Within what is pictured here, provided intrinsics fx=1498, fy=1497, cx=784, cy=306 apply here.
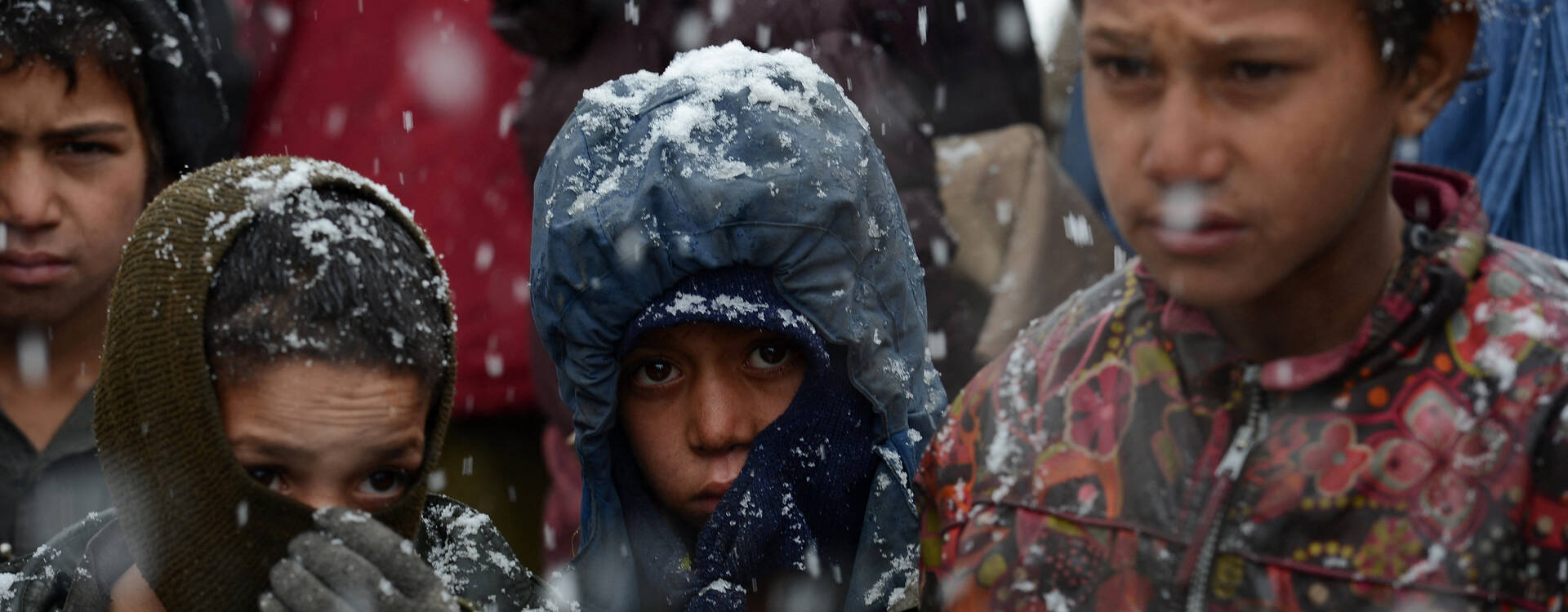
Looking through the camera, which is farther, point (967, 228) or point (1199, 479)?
point (967, 228)

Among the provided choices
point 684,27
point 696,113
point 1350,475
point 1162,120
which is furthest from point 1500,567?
point 684,27

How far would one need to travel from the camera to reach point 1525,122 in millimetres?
3498

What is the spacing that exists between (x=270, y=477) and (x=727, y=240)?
994 millimetres

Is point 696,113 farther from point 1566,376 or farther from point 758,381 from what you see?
point 1566,376

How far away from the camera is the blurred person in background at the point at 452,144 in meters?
5.23

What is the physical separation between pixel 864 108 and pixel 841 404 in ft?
3.93

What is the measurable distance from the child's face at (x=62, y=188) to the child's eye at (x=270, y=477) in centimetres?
144

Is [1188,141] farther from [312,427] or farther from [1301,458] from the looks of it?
[312,427]

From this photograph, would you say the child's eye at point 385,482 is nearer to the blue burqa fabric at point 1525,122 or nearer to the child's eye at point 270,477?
the child's eye at point 270,477

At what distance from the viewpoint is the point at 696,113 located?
3123 millimetres

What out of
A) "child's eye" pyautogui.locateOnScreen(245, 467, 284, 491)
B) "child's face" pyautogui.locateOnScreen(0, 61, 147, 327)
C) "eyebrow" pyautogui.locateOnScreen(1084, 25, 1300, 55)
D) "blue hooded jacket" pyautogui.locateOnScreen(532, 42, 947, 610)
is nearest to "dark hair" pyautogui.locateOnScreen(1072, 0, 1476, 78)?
"eyebrow" pyautogui.locateOnScreen(1084, 25, 1300, 55)

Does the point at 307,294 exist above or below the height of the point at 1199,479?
above

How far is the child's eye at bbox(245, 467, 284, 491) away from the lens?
262 centimetres

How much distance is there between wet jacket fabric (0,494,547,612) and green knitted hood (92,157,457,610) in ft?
0.40
